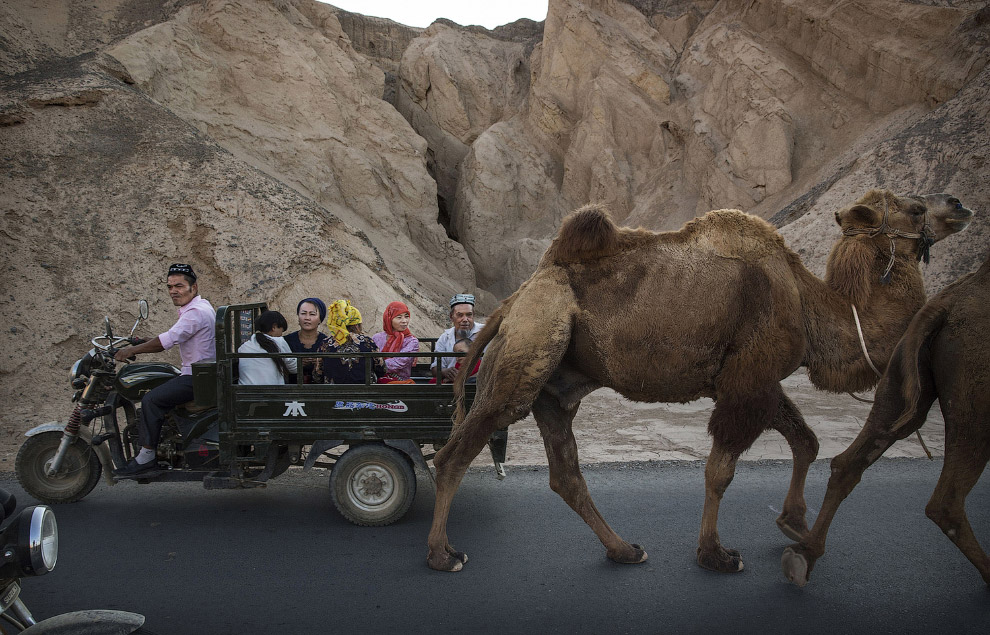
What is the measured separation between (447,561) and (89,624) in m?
Result: 1.98

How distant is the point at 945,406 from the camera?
139 inches

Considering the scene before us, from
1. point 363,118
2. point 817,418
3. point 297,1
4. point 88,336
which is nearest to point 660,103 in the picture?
point 363,118

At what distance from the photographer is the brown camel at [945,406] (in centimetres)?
338

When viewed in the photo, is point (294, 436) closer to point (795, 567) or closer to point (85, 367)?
point (85, 367)

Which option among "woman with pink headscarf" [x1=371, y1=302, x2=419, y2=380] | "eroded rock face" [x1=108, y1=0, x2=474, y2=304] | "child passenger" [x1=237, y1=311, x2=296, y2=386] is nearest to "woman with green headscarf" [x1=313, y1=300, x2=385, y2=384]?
"woman with pink headscarf" [x1=371, y1=302, x2=419, y2=380]

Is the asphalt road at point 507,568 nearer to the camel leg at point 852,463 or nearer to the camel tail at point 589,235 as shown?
the camel leg at point 852,463

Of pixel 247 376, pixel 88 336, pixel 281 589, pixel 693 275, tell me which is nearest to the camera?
pixel 281 589

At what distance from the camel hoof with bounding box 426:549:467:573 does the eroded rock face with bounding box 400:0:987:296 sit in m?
13.4

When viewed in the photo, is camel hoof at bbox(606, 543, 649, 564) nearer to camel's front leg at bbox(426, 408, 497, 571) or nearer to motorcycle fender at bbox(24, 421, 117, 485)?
camel's front leg at bbox(426, 408, 497, 571)

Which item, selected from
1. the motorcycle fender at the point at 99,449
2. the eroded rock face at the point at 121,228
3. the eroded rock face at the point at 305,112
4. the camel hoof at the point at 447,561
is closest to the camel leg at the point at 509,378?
the camel hoof at the point at 447,561

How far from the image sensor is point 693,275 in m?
3.86

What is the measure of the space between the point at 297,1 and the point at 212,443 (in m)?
17.7

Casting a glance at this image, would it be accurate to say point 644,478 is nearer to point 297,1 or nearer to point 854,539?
point 854,539

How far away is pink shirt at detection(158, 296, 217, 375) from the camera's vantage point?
4938mm
